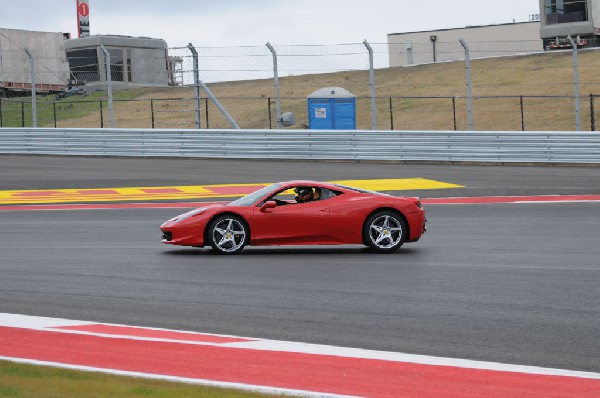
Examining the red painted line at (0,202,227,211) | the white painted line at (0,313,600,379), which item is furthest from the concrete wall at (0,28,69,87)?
the white painted line at (0,313,600,379)

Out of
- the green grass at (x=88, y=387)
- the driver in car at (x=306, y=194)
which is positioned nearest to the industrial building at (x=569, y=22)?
the driver in car at (x=306, y=194)

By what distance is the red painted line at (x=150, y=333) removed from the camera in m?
9.12

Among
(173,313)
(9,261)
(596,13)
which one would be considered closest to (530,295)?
(173,313)

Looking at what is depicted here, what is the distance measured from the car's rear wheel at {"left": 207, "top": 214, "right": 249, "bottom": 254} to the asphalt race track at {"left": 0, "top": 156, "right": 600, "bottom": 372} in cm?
28

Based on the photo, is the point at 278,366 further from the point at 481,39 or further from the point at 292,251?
the point at 481,39

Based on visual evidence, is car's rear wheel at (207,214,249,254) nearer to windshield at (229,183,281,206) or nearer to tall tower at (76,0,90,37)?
windshield at (229,183,281,206)

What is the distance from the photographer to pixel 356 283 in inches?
474

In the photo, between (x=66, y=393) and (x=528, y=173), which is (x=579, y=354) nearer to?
(x=66, y=393)

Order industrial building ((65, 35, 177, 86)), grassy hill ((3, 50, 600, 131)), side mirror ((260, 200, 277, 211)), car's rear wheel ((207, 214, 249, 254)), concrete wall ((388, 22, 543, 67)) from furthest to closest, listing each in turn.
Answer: concrete wall ((388, 22, 543, 67))
grassy hill ((3, 50, 600, 131))
industrial building ((65, 35, 177, 86))
car's rear wheel ((207, 214, 249, 254))
side mirror ((260, 200, 277, 211))

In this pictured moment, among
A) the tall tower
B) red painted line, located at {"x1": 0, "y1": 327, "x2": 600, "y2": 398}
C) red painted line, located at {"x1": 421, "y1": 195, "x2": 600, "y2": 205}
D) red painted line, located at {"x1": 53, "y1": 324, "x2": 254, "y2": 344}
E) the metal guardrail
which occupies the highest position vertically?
the tall tower

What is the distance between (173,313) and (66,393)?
356cm

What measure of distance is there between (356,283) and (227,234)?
305 centimetres

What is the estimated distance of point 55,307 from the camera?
10883mm

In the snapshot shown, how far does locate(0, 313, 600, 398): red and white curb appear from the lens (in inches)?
287
